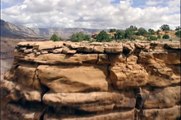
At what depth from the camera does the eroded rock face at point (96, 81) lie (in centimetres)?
3816

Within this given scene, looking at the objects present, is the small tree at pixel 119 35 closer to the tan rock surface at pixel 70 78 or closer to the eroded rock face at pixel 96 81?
the eroded rock face at pixel 96 81

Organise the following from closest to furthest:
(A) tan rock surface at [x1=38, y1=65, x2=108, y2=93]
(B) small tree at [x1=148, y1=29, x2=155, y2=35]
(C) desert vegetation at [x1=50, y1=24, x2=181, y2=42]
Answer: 1. (A) tan rock surface at [x1=38, y1=65, x2=108, y2=93]
2. (C) desert vegetation at [x1=50, y1=24, x2=181, y2=42]
3. (B) small tree at [x1=148, y1=29, x2=155, y2=35]

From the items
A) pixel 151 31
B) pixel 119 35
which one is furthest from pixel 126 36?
pixel 151 31

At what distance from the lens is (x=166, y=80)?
1608 inches

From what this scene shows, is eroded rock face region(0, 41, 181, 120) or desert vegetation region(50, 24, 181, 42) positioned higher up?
desert vegetation region(50, 24, 181, 42)

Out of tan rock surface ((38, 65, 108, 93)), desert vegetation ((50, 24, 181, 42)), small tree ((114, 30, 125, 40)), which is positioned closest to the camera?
tan rock surface ((38, 65, 108, 93))

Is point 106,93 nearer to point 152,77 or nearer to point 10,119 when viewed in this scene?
point 152,77

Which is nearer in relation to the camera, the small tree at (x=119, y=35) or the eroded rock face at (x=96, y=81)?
the eroded rock face at (x=96, y=81)

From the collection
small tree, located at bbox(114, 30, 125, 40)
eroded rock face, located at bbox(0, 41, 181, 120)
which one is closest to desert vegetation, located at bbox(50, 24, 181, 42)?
small tree, located at bbox(114, 30, 125, 40)

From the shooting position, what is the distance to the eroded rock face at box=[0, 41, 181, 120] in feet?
125

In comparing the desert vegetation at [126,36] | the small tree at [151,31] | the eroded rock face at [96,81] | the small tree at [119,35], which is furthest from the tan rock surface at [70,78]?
the small tree at [151,31]

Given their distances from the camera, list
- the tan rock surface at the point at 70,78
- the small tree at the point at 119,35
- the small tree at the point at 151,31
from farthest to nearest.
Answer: the small tree at the point at 151,31
the small tree at the point at 119,35
the tan rock surface at the point at 70,78

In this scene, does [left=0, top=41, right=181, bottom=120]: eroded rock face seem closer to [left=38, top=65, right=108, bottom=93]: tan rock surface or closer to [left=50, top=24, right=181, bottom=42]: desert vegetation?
[left=38, top=65, right=108, bottom=93]: tan rock surface

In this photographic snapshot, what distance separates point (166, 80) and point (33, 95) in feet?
48.7
